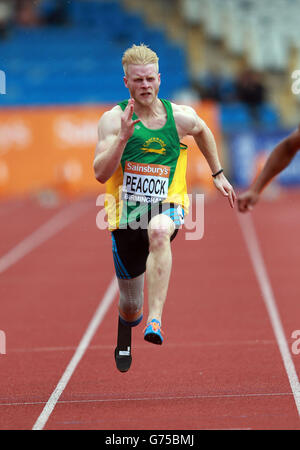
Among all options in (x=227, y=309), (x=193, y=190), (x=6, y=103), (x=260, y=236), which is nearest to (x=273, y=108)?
(x=193, y=190)

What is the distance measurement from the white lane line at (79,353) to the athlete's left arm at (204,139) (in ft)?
5.12

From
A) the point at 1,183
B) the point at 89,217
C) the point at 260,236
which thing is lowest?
the point at 260,236

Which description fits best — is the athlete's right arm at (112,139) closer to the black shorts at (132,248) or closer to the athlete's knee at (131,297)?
the black shorts at (132,248)

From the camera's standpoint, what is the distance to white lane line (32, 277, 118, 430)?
5137 millimetres

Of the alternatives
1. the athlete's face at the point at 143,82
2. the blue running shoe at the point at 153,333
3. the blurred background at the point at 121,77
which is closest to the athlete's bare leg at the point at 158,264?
the blue running shoe at the point at 153,333

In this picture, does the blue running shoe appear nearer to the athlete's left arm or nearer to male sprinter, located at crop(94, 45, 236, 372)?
male sprinter, located at crop(94, 45, 236, 372)

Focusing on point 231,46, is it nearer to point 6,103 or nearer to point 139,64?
point 6,103

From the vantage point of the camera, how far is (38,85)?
27297 millimetres

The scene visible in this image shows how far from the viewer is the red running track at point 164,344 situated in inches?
200

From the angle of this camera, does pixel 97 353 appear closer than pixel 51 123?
Yes

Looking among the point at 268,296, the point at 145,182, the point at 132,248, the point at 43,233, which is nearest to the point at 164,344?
the point at 132,248

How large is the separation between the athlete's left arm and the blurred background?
15.7 m

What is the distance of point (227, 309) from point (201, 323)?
2.21 feet

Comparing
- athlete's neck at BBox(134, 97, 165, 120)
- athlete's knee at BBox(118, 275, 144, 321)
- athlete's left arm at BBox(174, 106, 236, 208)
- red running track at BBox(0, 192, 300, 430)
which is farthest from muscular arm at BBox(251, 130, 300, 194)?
red running track at BBox(0, 192, 300, 430)
